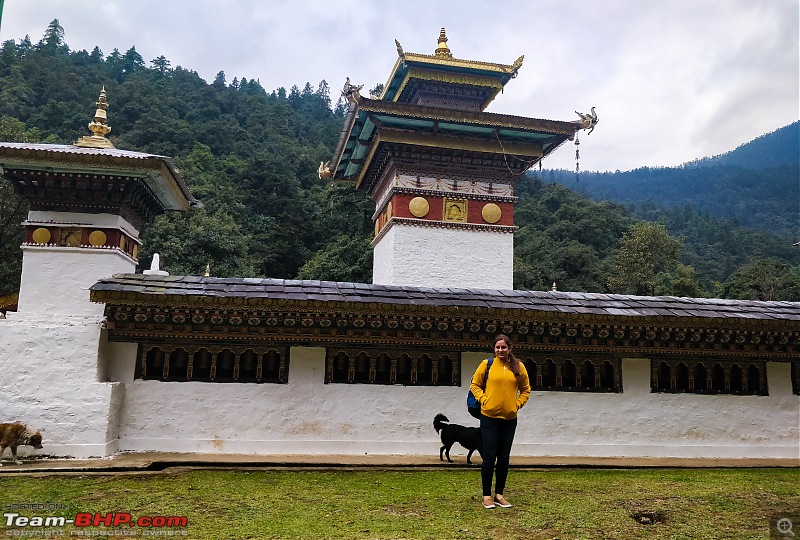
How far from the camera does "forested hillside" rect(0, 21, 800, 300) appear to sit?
2567cm

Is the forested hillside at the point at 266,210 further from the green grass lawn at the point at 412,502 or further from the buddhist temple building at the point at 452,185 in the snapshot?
the green grass lawn at the point at 412,502

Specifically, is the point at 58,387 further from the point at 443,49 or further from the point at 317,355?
the point at 443,49

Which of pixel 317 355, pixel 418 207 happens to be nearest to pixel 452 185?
pixel 418 207

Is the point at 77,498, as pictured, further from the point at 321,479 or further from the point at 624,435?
the point at 624,435

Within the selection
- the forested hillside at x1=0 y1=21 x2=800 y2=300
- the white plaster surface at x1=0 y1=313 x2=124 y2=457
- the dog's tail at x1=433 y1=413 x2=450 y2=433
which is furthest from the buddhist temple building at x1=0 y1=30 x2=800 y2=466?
the forested hillside at x1=0 y1=21 x2=800 y2=300

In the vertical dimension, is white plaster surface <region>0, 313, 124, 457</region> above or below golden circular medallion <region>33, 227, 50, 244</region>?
below

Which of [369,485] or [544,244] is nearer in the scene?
[369,485]

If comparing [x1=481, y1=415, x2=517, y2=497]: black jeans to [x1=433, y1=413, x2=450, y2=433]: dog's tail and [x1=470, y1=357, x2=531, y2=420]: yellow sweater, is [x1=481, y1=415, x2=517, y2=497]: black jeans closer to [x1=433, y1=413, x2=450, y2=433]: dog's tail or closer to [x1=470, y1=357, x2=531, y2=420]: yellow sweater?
[x1=470, y1=357, x2=531, y2=420]: yellow sweater

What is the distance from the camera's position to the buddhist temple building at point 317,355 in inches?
259

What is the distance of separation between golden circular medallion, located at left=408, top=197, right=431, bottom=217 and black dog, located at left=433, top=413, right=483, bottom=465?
499 centimetres

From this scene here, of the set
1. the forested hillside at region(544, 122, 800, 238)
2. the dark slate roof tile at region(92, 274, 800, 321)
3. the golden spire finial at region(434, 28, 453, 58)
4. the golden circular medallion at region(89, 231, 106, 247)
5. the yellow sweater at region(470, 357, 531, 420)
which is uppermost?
the forested hillside at region(544, 122, 800, 238)

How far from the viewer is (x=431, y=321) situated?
23.6 ft

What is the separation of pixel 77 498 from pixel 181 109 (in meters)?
44.7

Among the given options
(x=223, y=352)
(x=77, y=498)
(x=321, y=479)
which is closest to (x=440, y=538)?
(x=321, y=479)
